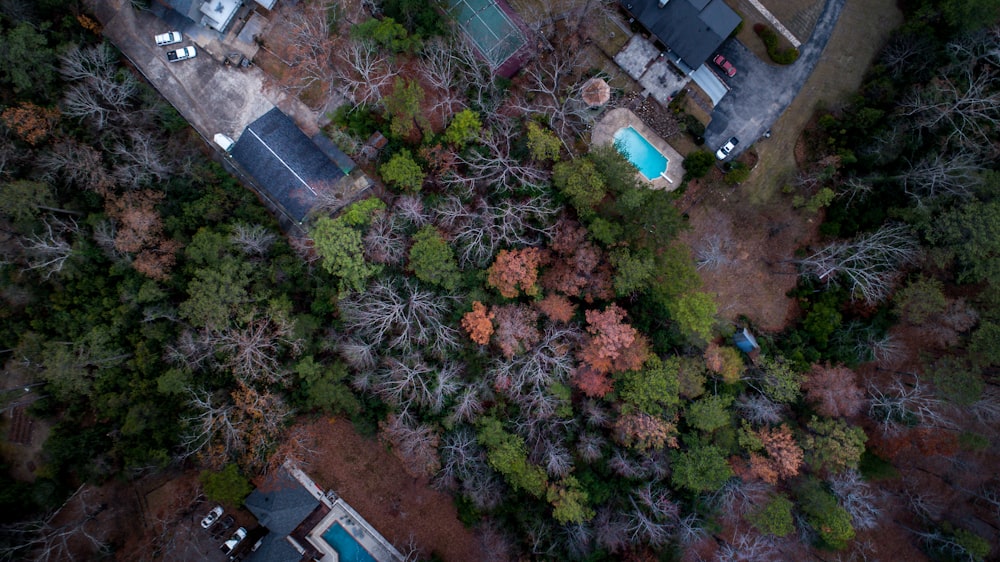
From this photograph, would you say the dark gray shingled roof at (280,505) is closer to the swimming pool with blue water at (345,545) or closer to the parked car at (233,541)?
the parked car at (233,541)

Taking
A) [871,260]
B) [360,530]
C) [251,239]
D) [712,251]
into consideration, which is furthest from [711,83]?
[360,530]

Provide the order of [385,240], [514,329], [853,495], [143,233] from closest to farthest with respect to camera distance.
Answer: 1. [143,233]
2. [385,240]
3. [514,329]
4. [853,495]

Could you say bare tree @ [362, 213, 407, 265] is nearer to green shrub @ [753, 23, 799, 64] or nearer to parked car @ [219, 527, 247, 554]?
parked car @ [219, 527, 247, 554]

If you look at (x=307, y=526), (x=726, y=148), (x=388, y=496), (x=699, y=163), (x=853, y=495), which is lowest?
(x=307, y=526)

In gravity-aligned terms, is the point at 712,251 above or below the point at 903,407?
below

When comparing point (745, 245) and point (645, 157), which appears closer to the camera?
point (645, 157)

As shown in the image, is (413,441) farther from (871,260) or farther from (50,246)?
(871,260)
